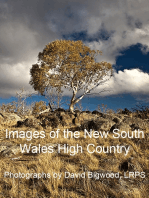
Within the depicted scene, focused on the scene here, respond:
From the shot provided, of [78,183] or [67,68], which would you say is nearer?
[78,183]

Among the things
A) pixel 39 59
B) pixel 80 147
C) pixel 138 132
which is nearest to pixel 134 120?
pixel 138 132

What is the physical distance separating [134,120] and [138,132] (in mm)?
2487

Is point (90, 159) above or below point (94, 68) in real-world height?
below

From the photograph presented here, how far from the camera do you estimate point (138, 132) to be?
32.3 feet

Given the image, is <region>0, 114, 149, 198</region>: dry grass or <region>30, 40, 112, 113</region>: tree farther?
<region>30, 40, 112, 113</region>: tree

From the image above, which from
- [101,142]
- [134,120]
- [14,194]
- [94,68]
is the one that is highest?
[94,68]

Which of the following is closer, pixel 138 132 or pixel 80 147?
pixel 80 147

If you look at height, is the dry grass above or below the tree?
below

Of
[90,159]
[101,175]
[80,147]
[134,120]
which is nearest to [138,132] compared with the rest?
[134,120]

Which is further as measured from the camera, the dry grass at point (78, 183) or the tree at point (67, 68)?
the tree at point (67, 68)

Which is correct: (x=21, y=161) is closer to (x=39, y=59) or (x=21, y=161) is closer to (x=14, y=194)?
(x=14, y=194)

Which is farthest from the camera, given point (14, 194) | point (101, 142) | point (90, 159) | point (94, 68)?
point (94, 68)

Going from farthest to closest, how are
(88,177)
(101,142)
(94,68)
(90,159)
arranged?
(94,68)
(101,142)
(90,159)
(88,177)

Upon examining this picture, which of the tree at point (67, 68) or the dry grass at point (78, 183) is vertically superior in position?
the tree at point (67, 68)
